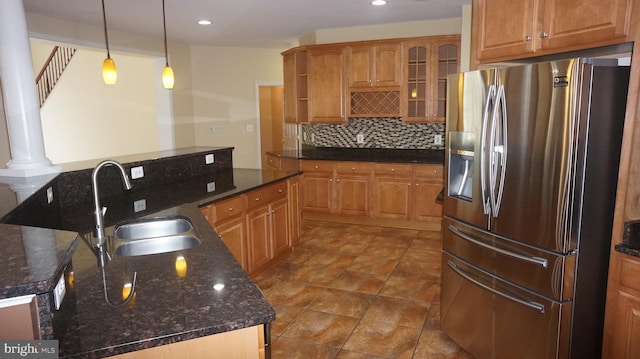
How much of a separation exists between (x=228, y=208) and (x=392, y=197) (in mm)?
2529

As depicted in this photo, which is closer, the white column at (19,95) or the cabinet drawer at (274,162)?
the white column at (19,95)

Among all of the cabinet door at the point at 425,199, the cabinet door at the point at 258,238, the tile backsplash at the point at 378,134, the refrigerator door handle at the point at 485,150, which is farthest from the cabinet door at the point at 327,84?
the refrigerator door handle at the point at 485,150

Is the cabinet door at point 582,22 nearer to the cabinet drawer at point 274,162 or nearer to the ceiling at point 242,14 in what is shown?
the ceiling at point 242,14

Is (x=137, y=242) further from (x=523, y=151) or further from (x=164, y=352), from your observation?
(x=523, y=151)

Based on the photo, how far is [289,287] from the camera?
3.54 m

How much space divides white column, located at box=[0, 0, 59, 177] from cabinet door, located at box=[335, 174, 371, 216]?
331 centimetres

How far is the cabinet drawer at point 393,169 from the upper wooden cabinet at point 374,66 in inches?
38.2

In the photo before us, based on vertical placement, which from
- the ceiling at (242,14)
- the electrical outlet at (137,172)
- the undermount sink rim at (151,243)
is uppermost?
the ceiling at (242,14)

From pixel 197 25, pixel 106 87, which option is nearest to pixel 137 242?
pixel 197 25

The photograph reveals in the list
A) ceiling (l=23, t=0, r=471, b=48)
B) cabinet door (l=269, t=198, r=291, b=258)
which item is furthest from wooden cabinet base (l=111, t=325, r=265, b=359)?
ceiling (l=23, t=0, r=471, b=48)

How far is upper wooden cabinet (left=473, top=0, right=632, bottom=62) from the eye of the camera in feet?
6.36

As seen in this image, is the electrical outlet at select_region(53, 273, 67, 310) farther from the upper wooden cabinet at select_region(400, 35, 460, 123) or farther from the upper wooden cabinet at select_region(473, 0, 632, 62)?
Answer: the upper wooden cabinet at select_region(400, 35, 460, 123)

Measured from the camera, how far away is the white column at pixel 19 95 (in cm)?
255

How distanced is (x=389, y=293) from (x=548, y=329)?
59.0 inches
